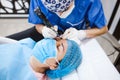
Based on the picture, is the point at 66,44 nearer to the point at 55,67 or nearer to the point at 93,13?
the point at 55,67

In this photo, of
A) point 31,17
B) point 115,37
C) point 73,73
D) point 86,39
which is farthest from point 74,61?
point 115,37

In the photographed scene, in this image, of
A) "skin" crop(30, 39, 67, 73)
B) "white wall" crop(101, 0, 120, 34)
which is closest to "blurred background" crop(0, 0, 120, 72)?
"white wall" crop(101, 0, 120, 34)

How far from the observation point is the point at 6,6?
2.31 metres

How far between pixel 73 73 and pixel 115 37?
4.37ft

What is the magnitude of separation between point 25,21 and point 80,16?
1.41m

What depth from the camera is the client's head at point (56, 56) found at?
845mm

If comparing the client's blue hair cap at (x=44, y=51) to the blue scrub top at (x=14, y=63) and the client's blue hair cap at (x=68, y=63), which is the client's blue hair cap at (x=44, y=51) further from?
the blue scrub top at (x=14, y=63)

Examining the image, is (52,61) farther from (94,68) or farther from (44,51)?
(94,68)

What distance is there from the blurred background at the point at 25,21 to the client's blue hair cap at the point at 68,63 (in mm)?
1047

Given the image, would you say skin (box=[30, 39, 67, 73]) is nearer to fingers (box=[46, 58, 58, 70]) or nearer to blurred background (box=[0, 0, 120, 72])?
fingers (box=[46, 58, 58, 70])

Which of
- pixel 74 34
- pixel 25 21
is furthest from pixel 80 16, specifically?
pixel 25 21

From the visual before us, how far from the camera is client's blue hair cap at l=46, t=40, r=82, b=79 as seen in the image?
85 centimetres

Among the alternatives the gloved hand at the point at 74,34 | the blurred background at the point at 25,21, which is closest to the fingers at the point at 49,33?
the gloved hand at the point at 74,34

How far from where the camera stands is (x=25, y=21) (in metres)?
2.35
